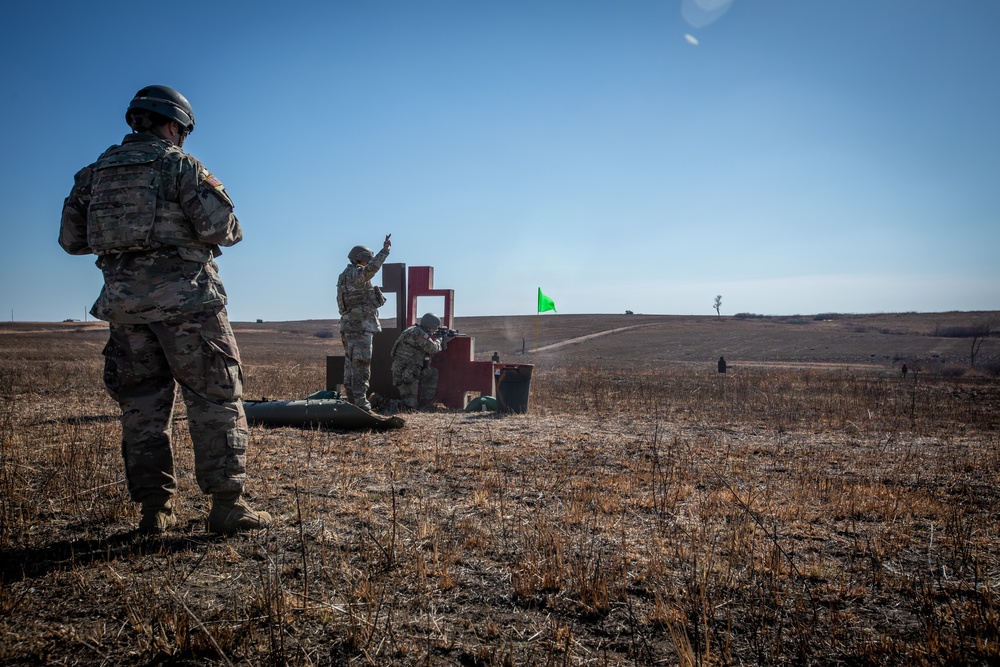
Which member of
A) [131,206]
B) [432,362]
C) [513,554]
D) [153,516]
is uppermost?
[131,206]

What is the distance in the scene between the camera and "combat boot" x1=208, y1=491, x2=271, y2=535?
11.3 feet

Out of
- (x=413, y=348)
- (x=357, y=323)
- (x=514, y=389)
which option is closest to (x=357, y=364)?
(x=357, y=323)

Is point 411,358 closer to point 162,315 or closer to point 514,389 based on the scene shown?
point 514,389

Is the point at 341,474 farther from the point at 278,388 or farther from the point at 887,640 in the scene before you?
the point at 278,388

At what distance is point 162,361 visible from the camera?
3.44 m

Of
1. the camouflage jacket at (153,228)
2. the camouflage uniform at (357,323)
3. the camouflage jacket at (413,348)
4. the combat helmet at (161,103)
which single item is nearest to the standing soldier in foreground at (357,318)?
the camouflage uniform at (357,323)

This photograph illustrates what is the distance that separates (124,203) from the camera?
10.8 ft

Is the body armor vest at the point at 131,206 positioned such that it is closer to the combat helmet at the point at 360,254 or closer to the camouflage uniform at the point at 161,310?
the camouflage uniform at the point at 161,310

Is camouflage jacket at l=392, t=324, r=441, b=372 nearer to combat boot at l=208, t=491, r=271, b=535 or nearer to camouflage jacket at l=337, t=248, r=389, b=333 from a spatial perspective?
camouflage jacket at l=337, t=248, r=389, b=333

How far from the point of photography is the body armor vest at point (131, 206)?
3.29 m

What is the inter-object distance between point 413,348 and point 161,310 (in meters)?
7.43

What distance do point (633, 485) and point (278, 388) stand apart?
9.59 meters

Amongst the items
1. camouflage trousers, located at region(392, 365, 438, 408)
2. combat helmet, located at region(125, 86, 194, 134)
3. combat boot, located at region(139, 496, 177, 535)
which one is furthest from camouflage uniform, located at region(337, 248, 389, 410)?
combat boot, located at region(139, 496, 177, 535)

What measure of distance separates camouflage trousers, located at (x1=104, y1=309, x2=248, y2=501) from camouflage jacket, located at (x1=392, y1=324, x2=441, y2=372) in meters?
7.06
